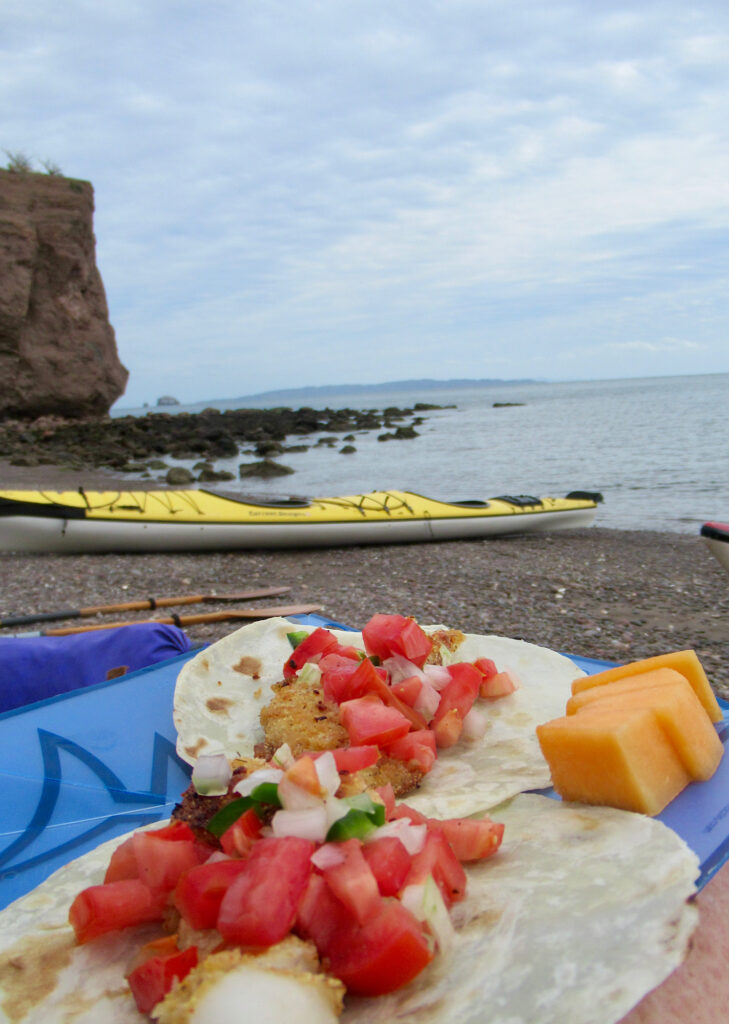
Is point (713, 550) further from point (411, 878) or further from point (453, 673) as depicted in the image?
point (411, 878)

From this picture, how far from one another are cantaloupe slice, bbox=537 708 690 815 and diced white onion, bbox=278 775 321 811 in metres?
0.63

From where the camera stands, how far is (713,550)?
228 inches

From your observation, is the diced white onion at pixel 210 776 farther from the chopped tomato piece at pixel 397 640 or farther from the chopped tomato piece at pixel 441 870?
the chopped tomato piece at pixel 397 640

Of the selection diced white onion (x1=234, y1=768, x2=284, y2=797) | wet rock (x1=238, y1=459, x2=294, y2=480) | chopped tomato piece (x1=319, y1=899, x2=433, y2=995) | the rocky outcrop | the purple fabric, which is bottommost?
the purple fabric

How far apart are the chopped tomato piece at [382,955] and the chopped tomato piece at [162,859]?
0.34 meters

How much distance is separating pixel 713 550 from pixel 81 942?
18.4 ft

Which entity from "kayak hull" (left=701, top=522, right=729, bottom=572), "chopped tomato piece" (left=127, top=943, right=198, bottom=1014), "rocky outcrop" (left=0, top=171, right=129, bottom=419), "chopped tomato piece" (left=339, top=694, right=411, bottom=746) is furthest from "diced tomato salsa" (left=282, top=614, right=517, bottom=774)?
"rocky outcrop" (left=0, top=171, right=129, bottom=419)

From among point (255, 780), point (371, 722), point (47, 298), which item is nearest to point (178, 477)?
point (47, 298)

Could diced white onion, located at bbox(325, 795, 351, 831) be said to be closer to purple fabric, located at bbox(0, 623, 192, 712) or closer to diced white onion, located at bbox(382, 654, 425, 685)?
diced white onion, located at bbox(382, 654, 425, 685)

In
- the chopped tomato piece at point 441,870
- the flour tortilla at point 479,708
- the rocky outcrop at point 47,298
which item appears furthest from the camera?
the rocky outcrop at point 47,298

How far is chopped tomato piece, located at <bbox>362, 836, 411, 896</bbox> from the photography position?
3.96ft

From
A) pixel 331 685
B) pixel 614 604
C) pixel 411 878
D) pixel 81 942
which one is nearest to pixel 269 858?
pixel 411 878

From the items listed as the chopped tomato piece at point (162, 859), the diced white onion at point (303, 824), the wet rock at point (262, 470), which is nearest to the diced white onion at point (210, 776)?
the chopped tomato piece at point (162, 859)

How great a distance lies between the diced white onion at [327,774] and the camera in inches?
52.0
